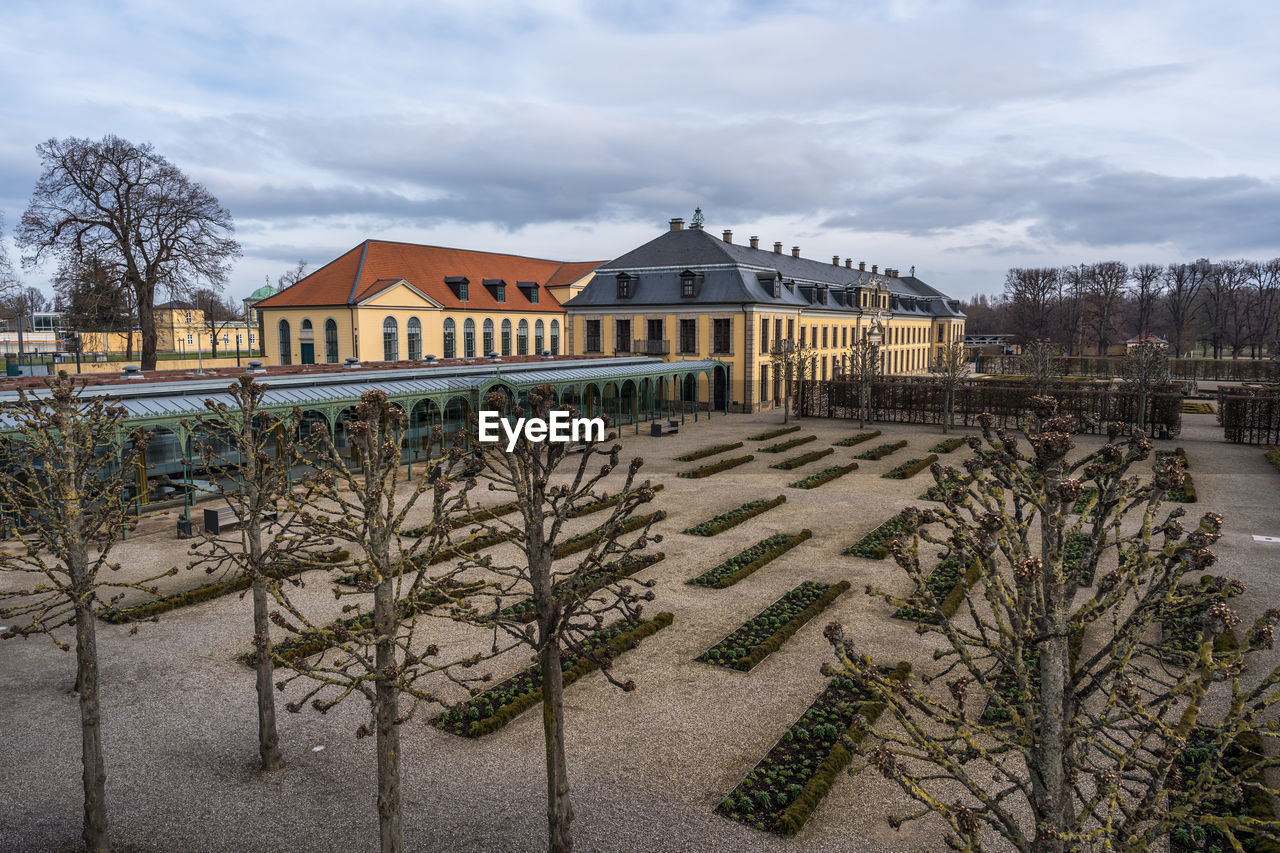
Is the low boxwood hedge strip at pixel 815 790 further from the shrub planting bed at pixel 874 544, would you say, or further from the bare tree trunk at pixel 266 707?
the shrub planting bed at pixel 874 544

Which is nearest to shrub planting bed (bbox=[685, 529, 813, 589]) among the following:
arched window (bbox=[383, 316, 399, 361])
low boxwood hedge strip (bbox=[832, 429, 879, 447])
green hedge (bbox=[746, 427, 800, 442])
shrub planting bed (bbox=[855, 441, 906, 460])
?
shrub planting bed (bbox=[855, 441, 906, 460])

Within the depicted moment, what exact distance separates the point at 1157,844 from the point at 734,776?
4.30 m

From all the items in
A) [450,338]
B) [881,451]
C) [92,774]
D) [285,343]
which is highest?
[450,338]

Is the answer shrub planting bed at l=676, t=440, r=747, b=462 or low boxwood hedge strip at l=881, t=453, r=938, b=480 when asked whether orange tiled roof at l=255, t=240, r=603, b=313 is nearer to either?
shrub planting bed at l=676, t=440, r=747, b=462

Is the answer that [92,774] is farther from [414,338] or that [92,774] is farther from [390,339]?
[414,338]

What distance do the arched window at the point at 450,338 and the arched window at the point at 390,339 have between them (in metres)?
4.12

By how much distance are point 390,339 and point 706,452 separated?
22593 mm

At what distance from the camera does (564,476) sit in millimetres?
25328

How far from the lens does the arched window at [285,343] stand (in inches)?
1822

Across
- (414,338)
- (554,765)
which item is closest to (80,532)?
(554,765)

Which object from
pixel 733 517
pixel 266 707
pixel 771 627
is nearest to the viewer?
pixel 266 707

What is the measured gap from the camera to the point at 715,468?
91.0ft

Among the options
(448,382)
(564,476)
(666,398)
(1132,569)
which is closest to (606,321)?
(666,398)

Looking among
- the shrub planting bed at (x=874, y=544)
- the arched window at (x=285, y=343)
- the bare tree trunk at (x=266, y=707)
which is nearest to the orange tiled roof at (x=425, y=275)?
the arched window at (x=285, y=343)
